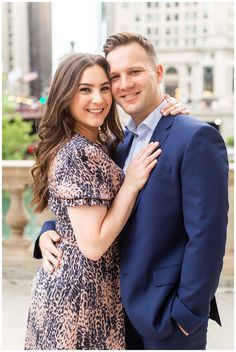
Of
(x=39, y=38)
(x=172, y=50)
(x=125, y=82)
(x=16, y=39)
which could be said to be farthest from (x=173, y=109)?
(x=39, y=38)

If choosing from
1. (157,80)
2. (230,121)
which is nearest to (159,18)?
(230,121)

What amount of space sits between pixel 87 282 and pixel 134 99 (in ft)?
2.17

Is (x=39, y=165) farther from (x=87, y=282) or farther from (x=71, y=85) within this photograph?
(x=87, y=282)

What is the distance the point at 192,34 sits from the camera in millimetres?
63938

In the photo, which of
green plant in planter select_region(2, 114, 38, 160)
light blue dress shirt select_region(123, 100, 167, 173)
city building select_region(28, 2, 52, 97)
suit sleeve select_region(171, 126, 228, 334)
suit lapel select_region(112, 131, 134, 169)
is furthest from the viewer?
city building select_region(28, 2, 52, 97)

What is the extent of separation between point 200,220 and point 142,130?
43 cm

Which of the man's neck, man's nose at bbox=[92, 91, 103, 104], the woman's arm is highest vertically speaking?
man's nose at bbox=[92, 91, 103, 104]

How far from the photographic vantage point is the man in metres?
1.60

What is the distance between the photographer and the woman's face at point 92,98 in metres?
1.70

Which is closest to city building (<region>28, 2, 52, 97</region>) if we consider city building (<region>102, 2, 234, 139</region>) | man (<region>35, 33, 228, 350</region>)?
city building (<region>102, 2, 234, 139</region>)

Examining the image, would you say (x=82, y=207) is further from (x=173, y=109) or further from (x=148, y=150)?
(x=173, y=109)

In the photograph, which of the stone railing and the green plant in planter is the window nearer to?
the green plant in planter

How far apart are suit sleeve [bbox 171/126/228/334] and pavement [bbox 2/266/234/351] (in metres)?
1.45

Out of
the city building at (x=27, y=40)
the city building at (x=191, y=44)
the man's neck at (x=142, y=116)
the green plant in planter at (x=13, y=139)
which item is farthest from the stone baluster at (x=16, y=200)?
the city building at (x=27, y=40)
